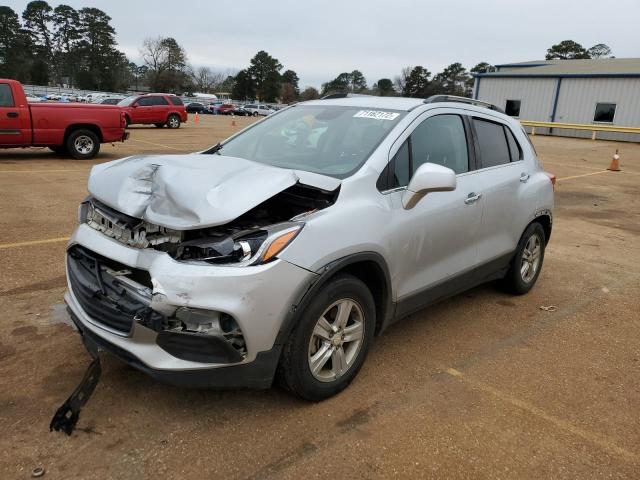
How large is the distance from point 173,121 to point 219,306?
25.6 meters

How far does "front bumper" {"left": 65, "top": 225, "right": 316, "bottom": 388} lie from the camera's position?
98.9 inches

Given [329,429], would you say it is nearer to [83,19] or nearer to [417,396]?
[417,396]

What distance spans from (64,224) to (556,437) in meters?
6.16

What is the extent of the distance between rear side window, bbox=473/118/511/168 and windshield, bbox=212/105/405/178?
0.97 m

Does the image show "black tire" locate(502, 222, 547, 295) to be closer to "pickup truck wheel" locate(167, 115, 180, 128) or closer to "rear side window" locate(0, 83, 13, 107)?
"rear side window" locate(0, 83, 13, 107)

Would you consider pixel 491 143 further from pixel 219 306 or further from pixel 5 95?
pixel 5 95

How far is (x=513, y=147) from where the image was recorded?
189 inches

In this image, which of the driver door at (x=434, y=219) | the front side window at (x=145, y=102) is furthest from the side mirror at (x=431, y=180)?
the front side window at (x=145, y=102)

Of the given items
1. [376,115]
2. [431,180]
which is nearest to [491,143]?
[376,115]

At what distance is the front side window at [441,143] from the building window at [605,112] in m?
34.6

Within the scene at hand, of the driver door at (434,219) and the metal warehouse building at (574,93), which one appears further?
the metal warehouse building at (574,93)

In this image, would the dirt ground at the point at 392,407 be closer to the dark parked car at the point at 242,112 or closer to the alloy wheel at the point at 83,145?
the alloy wheel at the point at 83,145

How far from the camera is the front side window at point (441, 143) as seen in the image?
3665mm

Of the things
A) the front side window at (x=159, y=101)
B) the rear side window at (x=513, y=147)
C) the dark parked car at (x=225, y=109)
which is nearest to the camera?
the rear side window at (x=513, y=147)
